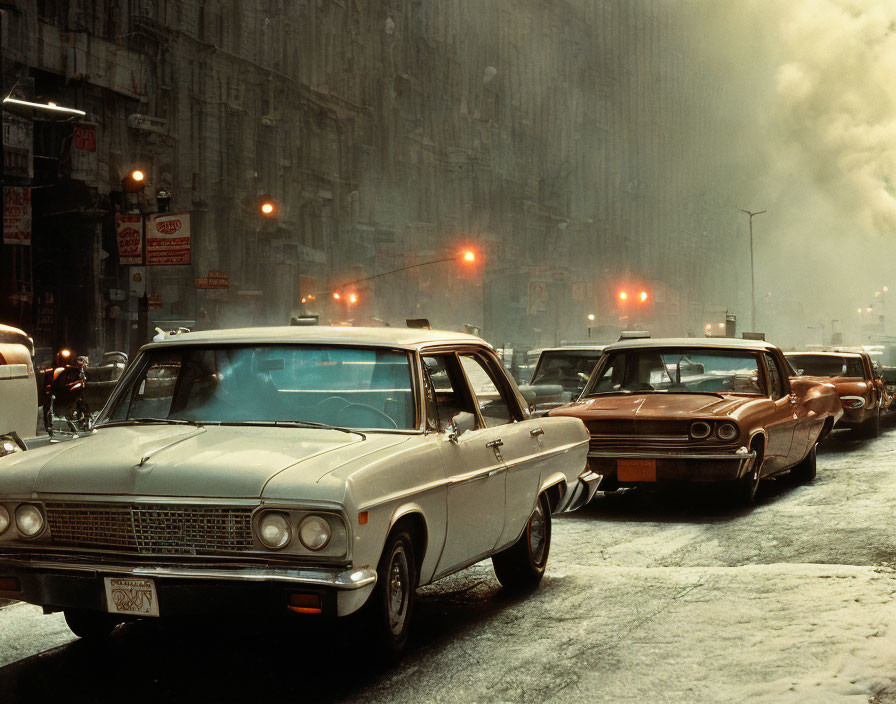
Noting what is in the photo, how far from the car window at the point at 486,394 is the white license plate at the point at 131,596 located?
2490 mm

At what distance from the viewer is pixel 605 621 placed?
5.96 metres

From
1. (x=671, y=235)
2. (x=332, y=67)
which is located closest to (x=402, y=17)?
(x=332, y=67)

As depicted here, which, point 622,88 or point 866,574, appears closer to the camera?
point 866,574

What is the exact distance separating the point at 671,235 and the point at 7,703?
17398 centimetres

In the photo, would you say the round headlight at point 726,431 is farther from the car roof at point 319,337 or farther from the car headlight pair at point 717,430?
the car roof at point 319,337

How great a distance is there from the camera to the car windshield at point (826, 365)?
18953mm

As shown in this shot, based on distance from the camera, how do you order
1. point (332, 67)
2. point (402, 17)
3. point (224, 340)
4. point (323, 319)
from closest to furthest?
point (224, 340) → point (323, 319) → point (332, 67) → point (402, 17)

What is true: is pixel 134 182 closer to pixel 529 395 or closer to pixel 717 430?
pixel 529 395

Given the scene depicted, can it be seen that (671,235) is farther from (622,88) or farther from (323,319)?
(323,319)

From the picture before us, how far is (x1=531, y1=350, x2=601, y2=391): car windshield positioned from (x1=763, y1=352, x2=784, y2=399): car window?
528 cm

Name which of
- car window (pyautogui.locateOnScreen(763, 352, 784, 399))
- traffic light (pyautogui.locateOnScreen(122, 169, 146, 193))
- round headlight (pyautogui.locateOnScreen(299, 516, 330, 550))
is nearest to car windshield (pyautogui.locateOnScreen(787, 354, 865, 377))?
car window (pyautogui.locateOnScreen(763, 352, 784, 399))

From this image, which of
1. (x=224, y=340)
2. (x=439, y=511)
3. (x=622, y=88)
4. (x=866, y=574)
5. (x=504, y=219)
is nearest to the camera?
(x=439, y=511)

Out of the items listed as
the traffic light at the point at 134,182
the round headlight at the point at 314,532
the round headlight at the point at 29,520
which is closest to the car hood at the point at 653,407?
the round headlight at the point at 314,532

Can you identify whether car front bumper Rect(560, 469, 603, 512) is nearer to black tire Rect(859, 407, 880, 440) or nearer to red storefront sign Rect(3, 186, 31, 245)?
black tire Rect(859, 407, 880, 440)
